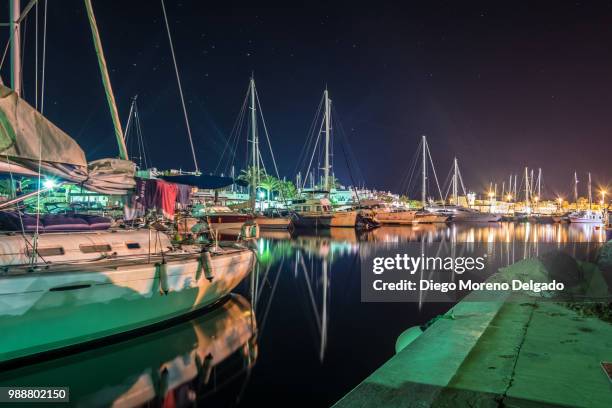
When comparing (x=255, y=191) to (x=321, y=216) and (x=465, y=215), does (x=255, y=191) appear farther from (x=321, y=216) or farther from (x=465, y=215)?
(x=465, y=215)

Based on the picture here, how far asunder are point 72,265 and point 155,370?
2.64 metres

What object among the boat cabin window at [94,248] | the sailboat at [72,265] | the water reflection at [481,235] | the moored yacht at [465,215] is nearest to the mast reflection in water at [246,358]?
the sailboat at [72,265]

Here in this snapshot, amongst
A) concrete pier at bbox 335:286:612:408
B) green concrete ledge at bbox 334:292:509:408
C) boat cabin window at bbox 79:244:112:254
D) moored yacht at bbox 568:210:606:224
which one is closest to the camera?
concrete pier at bbox 335:286:612:408

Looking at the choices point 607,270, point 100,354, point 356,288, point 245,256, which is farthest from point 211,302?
point 607,270

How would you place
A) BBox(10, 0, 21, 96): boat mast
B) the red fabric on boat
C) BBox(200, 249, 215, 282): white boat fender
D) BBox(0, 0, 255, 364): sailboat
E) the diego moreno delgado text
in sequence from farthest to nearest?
the red fabric on boat < the diego moreno delgado text < BBox(10, 0, 21, 96): boat mast < BBox(200, 249, 215, 282): white boat fender < BBox(0, 0, 255, 364): sailboat

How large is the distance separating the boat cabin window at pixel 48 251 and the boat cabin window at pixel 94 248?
41cm

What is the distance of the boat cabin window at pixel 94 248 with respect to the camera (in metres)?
8.80

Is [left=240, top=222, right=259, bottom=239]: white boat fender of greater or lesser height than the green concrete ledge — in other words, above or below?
above

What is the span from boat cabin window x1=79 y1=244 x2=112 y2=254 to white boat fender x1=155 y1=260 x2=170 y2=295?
148 centimetres

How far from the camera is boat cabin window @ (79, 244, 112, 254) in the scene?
8.80 meters

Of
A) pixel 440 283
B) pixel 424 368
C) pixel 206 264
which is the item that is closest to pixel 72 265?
pixel 206 264

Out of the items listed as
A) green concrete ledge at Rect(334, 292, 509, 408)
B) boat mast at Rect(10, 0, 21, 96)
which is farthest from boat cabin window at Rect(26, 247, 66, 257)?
green concrete ledge at Rect(334, 292, 509, 408)

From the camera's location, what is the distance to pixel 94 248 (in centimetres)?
899

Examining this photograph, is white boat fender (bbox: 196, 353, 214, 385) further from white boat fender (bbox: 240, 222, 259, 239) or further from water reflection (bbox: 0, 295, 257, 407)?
white boat fender (bbox: 240, 222, 259, 239)
